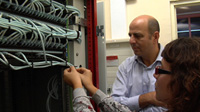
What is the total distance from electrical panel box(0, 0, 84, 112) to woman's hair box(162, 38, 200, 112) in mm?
535

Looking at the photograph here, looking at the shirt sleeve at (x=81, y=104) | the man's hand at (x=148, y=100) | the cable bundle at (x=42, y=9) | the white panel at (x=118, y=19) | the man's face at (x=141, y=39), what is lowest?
the man's hand at (x=148, y=100)

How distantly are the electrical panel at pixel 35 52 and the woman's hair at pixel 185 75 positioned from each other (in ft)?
1.75

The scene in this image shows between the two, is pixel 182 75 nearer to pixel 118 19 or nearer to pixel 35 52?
pixel 35 52

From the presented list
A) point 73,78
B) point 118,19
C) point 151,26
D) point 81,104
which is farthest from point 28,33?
point 118,19

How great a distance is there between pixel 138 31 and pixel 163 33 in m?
1.50

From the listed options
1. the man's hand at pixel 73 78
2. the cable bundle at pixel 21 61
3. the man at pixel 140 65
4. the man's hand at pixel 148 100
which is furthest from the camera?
the man at pixel 140 65

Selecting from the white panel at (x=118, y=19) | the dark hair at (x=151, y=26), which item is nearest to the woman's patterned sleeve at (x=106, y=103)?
the dark hair at (x=151, y=26)

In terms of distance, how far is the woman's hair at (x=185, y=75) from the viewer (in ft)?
1.62

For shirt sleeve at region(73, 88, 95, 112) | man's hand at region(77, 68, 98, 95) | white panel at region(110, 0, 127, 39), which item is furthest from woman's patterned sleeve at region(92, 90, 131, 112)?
white panel at region(110, 0, 127, 39)

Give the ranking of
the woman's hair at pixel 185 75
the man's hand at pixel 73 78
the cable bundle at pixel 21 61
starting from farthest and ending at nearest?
1. the man's hand at pixel 73 78
2. the cable bundle at pixel 21 61
3. the woman's hair at pixel 185 75

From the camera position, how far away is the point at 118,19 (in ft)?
8.67

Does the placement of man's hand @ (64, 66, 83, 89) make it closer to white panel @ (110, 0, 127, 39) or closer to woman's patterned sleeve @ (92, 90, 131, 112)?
woman's patterned sleeve @ (92, 90, 131, 112)

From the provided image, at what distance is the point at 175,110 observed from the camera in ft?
1.78

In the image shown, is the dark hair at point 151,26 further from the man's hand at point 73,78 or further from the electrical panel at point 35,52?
the man's hand at point 73,78
